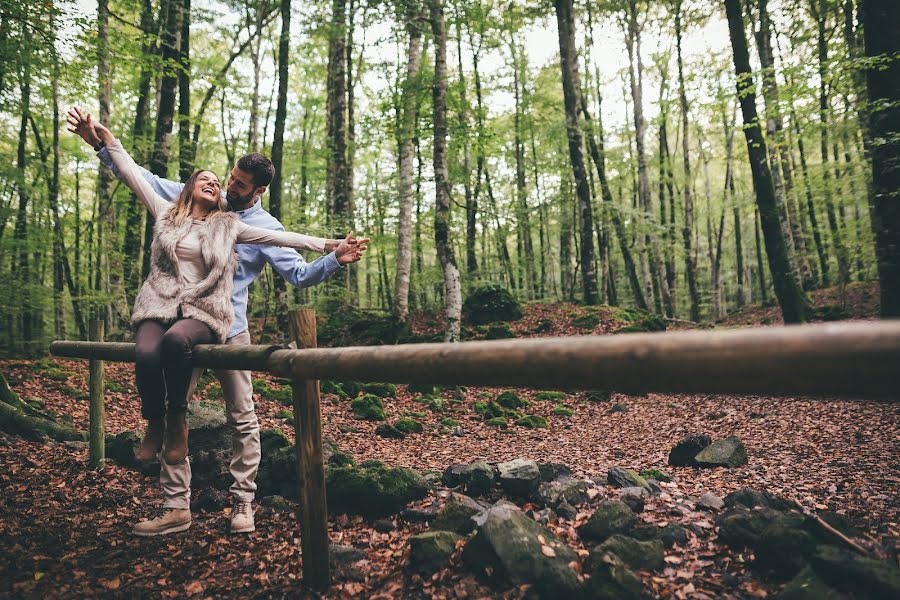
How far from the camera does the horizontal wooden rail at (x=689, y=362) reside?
46.9 inches

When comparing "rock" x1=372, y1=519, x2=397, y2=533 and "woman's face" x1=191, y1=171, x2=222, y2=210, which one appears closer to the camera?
"woman's face" x1=191, y1=171, x2=222, y2=210

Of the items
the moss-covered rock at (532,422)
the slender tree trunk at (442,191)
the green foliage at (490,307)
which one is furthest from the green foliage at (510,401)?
the green foliage at (490,307)

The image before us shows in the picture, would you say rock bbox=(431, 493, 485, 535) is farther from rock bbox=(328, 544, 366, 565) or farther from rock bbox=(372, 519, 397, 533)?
rock bbox=(328, 544, 366, 565)

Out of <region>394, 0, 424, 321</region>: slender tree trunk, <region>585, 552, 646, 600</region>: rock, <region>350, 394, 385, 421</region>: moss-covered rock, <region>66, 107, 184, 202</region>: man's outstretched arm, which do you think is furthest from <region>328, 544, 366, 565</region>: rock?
<region>394, 0, 424, 321</region>: slender tree trunk

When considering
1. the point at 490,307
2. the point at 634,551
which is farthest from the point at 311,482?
the point at 490,307

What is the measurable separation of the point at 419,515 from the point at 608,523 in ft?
4.59

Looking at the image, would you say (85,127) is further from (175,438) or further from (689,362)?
(689,362)

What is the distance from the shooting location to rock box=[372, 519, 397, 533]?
3580 mm

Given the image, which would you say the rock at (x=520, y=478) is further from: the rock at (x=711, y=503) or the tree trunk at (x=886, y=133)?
the tree trunk at (x=886, y=133)

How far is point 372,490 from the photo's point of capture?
3.81 metres

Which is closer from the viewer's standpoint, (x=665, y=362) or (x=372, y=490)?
(x=665, y=362)

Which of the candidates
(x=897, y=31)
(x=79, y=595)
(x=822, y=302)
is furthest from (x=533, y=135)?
(x=79, y=595)

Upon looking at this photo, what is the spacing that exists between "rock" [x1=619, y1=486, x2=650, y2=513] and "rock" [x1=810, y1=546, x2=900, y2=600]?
1394 mm

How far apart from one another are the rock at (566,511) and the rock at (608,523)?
0.91 feet
